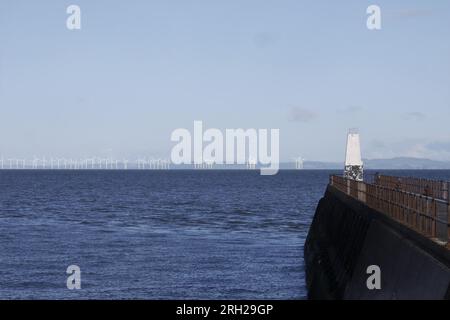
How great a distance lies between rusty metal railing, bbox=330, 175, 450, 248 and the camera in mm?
16084

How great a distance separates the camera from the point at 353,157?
49.2 meters

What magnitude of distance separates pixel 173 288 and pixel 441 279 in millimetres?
19183

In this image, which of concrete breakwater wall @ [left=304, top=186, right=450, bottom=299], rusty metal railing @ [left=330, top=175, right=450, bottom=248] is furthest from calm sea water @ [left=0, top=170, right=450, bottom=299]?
rusty metal railing @ [left=330, top=175, right=450, bottom=248]

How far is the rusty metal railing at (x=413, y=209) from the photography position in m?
16.1

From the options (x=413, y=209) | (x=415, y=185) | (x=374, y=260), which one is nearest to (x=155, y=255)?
(x=415, y=185)

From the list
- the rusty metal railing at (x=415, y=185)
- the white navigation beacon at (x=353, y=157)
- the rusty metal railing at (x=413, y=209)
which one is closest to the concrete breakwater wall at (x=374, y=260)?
the rusty metal railing at (x=413, y=209)

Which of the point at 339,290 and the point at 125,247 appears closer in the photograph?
the point at 339,290

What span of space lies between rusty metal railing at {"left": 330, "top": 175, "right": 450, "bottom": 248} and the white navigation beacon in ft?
70.0

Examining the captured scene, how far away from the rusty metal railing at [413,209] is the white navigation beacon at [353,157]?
21340mm

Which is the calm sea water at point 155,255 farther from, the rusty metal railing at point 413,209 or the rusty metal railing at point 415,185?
the rusty metal railing at point 413,209

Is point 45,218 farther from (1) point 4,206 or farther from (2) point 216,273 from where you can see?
(2) point 216,273
